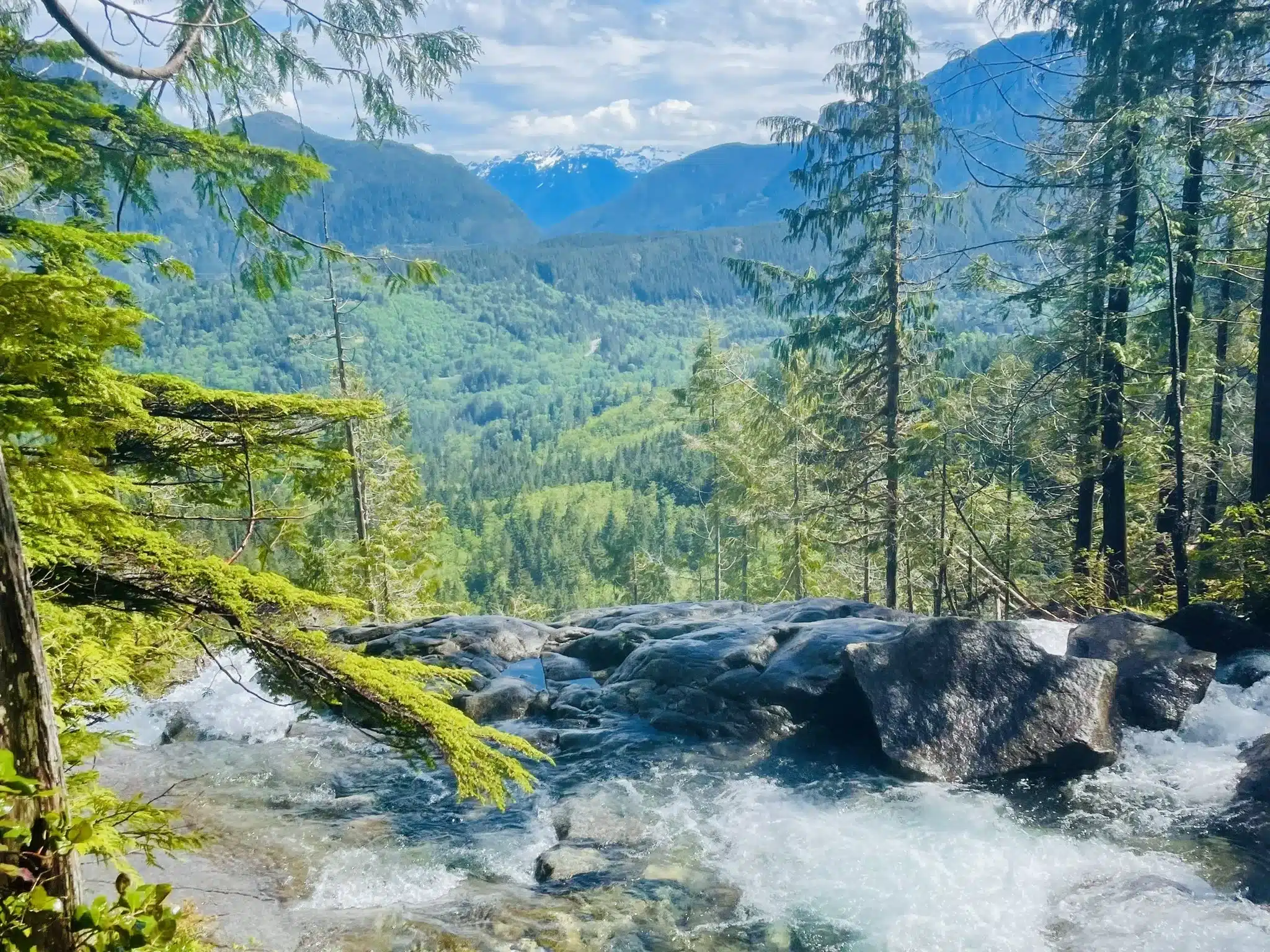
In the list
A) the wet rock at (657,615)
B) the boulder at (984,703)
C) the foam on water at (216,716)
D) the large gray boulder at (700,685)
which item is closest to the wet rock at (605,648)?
the wet rock at (657,615)

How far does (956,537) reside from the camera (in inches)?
714

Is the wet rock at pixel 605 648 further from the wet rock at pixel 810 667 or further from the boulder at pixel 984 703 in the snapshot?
the boulder at pixel 984 703

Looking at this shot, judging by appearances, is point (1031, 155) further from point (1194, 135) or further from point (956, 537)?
point (956, 537)

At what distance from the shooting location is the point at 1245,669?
1041 centimetres

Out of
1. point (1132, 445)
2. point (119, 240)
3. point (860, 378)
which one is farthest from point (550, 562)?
point (119, 240)

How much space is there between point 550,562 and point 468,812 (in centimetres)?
9073

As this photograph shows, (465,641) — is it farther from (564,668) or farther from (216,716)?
(216,716)

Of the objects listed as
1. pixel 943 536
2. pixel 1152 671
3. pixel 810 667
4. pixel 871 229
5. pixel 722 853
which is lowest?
pixel 722 853

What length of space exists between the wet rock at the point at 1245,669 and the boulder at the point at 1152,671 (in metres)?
0.19

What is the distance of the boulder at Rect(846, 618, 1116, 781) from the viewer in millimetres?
9453

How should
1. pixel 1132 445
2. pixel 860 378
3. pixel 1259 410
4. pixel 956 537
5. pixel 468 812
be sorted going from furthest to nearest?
pixel 860 378 → pixel 956 537 → pixel 1132 445 → pixel 1259 410 → pixel 468 812

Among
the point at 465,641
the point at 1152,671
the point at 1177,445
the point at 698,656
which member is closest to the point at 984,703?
the point at 1152,671

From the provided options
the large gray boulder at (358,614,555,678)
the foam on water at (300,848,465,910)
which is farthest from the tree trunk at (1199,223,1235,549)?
the foam on water at (300,848,465,910)

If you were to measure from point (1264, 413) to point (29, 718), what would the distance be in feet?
46.1
